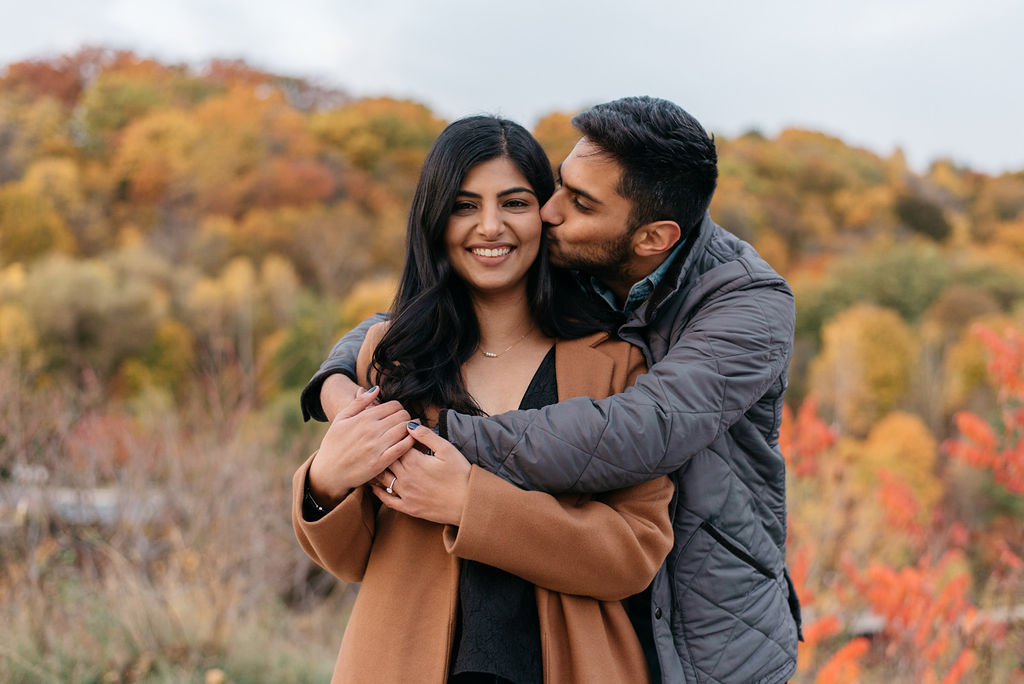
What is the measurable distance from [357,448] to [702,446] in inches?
26.2

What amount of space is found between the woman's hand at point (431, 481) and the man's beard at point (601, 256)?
55 cm

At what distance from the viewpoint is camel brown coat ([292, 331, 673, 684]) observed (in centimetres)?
147

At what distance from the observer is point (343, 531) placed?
1.59 meters

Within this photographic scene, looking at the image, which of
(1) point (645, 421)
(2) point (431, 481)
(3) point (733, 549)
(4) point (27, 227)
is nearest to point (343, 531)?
(2) point (431, 481)

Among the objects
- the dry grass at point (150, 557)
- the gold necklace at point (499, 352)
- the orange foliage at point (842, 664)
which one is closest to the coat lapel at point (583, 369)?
the gold necklace at point (499, 352)

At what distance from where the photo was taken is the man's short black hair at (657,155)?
177cm

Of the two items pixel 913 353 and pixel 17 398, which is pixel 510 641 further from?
pixel 913 353

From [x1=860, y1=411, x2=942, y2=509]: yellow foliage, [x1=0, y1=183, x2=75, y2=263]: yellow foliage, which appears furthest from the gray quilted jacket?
[x1=0, y1=183, x2=75, y2=263]: yellow foliage

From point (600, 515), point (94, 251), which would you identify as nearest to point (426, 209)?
point (600, 515)

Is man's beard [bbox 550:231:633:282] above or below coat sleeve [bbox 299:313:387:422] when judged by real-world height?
above

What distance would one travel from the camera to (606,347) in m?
1.75

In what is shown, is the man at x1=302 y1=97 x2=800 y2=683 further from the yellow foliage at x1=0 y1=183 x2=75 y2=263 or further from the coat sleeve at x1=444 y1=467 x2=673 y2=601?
the yellow foliage at x1=0 y1=183 x2=75 y2=263

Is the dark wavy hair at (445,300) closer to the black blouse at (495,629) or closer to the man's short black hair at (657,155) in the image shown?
the man's short black hair at (657,155)

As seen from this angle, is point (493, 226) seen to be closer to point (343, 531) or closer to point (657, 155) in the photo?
point (657, 155)
